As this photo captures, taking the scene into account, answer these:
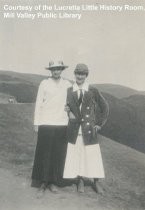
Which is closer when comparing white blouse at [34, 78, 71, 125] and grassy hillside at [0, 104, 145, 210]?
white blouse at [34, 78, 71, 125]

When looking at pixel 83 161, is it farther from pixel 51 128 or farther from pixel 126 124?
pixel 126 124

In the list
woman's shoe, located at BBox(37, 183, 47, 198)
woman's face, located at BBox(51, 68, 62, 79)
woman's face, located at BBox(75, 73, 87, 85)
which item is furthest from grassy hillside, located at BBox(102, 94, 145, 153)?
woman's shoe, located at BBox(37, 183, 47, 198)

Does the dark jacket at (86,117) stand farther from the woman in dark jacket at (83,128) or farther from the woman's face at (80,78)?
the woman's face at (80,78)

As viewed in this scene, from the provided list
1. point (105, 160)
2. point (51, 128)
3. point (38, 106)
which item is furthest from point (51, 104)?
point (105, 160)

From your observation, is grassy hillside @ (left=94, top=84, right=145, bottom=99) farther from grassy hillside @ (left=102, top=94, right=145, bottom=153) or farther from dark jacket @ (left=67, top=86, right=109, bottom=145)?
dark jacket @ (left=67, top=86, right=109, bottom=145)

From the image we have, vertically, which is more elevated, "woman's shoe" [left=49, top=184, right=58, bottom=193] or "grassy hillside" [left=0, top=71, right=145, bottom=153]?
"grassy hillside" [left=0, top=71, right=145, bottom=153]
